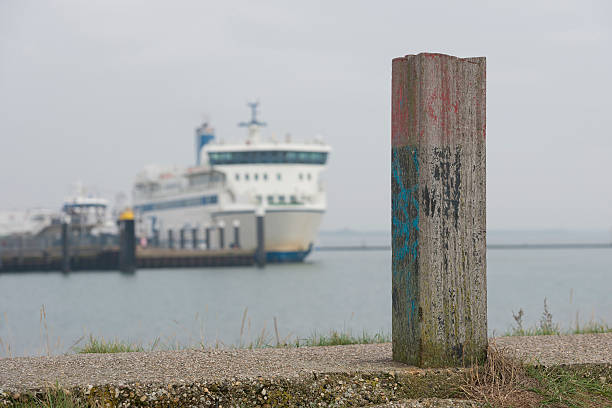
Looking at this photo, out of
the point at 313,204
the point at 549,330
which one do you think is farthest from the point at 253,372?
the point at 313,204

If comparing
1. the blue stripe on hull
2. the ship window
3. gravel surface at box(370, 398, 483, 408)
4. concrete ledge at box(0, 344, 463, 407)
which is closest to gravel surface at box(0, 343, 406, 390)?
concrete ledge at box(0, 344, 463, 407)

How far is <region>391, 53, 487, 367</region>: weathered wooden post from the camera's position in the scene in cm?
367

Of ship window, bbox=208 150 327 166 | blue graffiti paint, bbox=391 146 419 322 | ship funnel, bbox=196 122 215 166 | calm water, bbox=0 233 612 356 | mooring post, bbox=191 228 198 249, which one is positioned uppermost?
ship funnel, bbox=196 122 215 166

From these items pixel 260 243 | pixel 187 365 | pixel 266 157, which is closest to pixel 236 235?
pixel 260 243

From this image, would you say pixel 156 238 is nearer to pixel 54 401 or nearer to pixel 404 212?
pixel 404 212

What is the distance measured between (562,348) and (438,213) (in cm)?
130

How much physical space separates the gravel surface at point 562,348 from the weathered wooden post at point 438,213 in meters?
0.36

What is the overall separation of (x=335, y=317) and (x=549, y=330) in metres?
17.9

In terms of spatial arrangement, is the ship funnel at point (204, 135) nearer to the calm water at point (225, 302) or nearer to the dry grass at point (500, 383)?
the calm water at point (225, 302)

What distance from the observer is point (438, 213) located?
3.68 m

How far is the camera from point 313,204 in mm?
47250

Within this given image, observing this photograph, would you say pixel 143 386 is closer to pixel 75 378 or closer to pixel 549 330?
pixel 75 378

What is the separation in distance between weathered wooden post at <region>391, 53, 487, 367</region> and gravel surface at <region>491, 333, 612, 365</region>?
355 mm

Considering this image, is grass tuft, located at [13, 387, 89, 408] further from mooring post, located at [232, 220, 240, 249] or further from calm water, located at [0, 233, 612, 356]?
mooring post, located at [232, 220, 240, 249]
